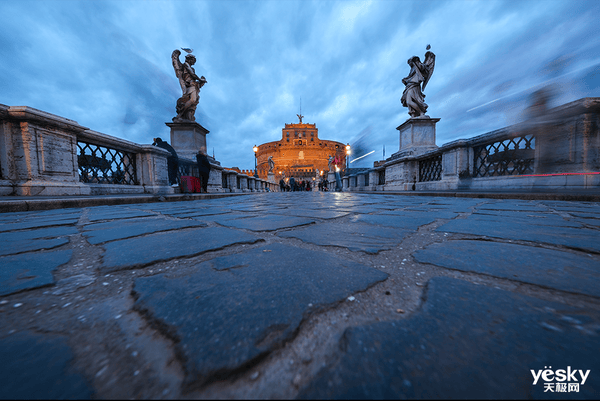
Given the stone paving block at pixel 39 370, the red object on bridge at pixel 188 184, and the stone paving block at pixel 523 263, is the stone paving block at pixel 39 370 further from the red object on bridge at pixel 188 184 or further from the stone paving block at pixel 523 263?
the red object on bridge at pixel 188 184

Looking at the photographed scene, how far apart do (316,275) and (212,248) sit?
0.63 m

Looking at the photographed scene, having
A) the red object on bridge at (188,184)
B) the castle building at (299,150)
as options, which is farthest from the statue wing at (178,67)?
the castle building at (299,150)

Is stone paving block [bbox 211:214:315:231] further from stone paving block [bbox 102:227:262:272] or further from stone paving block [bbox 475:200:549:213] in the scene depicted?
stone paving block [bbox 475:200:549:213]

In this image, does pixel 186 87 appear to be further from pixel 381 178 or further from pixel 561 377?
pixel 561 377

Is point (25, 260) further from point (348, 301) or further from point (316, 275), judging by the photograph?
point (348, 301)

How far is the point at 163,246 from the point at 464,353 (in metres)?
1.33

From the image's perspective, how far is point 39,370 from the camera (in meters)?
0.39

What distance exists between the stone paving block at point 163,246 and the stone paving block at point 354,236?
1.12 ft

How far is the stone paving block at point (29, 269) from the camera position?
29.1 inches

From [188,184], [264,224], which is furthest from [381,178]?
[264,224]

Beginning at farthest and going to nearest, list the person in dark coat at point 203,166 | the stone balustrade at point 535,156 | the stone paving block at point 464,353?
the person in dark coat at point 203,166 < the stone balustrade at point 535,156 < the stone paving block at point 464,353

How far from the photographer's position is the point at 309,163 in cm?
6059

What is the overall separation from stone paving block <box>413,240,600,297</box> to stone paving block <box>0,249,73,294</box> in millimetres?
1480

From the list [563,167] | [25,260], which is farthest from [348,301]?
[563,167]
